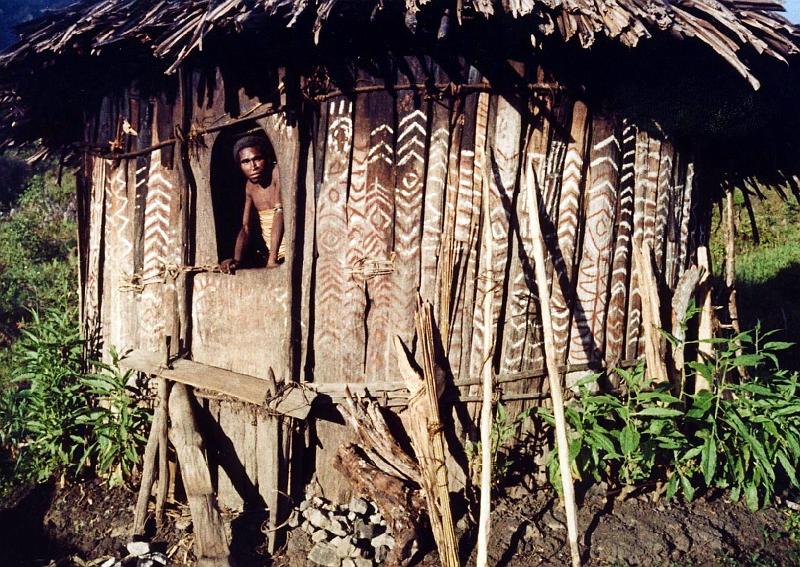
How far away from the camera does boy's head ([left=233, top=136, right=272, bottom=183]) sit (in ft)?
14.7

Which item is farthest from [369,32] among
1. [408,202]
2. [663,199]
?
[663,199]

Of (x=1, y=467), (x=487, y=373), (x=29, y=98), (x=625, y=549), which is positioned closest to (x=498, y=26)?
(x=487, y=373)

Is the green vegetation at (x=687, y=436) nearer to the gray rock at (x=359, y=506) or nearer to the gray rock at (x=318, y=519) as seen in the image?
the gray rock at (x=359, y=506)

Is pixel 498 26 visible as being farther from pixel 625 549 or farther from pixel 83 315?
pixel 83 315

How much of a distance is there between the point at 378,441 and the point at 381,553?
0.66 meters

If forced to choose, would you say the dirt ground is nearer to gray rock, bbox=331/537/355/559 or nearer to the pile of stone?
the pile of stone

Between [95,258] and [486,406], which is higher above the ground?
[95,258]

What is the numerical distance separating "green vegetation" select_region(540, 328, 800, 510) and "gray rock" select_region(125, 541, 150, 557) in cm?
267

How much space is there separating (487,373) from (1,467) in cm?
405

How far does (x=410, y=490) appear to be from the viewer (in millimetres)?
3910

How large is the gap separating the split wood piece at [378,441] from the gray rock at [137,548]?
5.04 ft

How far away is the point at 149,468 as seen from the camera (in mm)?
4309

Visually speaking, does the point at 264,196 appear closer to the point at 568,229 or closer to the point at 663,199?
the point at 568,229

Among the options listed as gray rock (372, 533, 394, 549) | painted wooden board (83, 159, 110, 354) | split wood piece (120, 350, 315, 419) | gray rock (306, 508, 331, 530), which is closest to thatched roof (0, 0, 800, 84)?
painted wooden board (83, 159, 110, 354)
